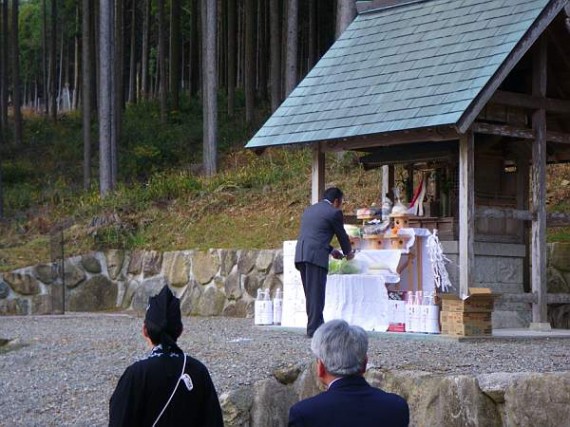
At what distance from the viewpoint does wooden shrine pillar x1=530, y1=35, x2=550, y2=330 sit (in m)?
14.2

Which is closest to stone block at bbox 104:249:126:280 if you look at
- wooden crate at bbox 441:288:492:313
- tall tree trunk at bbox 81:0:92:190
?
tall tree trunk at bbox 81:0:92:190

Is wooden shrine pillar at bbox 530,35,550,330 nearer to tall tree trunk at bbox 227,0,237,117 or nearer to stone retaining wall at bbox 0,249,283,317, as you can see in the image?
stone retaining wall at bbox 0,249,283,317

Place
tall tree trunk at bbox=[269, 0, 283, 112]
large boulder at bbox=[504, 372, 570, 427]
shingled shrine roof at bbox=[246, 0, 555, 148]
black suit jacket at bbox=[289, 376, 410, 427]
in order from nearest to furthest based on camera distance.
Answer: black suit jacket at bbox=[289, 376, 410, 427], large boulder at bbox=[504, 372, 570, 427], shingled shrine roof at bbox=[246, 0, 555, 148], tall tree trunk at bbox=[269, 0, 283, 112]

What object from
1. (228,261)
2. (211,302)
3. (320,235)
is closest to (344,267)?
(320,235)

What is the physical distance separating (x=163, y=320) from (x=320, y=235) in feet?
24.3

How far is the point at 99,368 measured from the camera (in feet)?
36.0

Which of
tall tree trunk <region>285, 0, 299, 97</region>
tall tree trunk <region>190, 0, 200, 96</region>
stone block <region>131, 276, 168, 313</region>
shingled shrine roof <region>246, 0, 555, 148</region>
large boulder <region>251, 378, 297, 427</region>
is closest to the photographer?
large boulder <region>251, 378, 297, 427</region>

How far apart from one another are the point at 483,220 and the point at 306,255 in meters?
3.29

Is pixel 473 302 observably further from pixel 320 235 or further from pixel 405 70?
pixel 405 70

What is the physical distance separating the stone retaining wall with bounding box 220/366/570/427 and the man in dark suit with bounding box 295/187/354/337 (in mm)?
3180

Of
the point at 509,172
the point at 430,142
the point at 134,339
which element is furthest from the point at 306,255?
the point at 509,172

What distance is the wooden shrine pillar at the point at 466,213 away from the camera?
44.2 ft

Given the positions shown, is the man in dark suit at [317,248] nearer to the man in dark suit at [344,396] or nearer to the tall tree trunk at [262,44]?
the man in dark suit at [344,396]

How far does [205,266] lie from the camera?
64.1 ft
